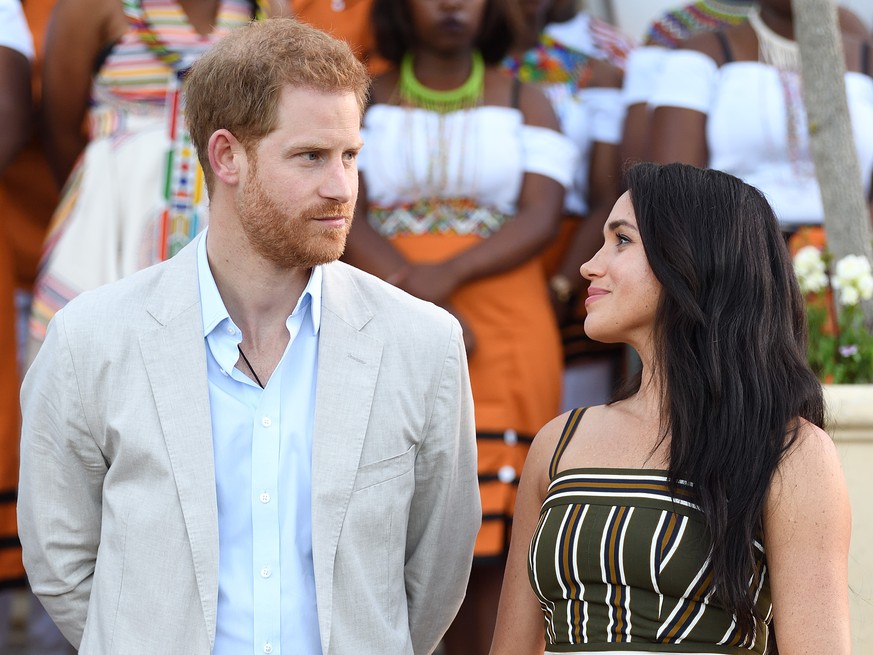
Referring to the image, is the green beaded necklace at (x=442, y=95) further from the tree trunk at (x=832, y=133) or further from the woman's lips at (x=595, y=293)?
the woman's lips at (x=595, y=293)

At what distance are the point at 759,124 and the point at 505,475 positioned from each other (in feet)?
4.58

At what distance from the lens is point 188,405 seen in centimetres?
220

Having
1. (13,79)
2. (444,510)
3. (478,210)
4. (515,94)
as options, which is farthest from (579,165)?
(444,510)

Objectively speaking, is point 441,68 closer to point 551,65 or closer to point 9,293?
point 551,65

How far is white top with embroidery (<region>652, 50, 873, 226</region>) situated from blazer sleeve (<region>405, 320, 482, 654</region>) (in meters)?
1.99

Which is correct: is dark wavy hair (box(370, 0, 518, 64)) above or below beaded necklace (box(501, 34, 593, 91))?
above

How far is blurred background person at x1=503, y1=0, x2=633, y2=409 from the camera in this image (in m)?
4.34

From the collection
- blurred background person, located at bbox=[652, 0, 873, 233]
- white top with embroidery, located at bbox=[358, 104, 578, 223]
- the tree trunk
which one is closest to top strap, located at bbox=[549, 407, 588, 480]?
the tree trunk

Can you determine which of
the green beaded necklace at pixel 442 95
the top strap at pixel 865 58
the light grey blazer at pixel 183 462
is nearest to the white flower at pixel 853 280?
the top strap at pixel 865 58

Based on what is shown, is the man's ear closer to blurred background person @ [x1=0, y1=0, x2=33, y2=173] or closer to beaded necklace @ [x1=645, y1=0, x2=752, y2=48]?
blurred background person @ [x1=0, y1=0, x2=33, y2=173]

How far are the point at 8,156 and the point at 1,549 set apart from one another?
3.92 feet

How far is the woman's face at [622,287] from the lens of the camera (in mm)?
2428

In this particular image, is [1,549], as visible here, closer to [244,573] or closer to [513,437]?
[513,437]

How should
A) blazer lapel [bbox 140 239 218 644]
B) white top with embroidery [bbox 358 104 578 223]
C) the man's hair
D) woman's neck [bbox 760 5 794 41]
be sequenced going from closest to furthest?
blazer lapel [bbox 140 239 218 644], the man's hair, white top with embroidery [bbox 358 104 578 223], woman's neck [bbox 760 5 794 41]
